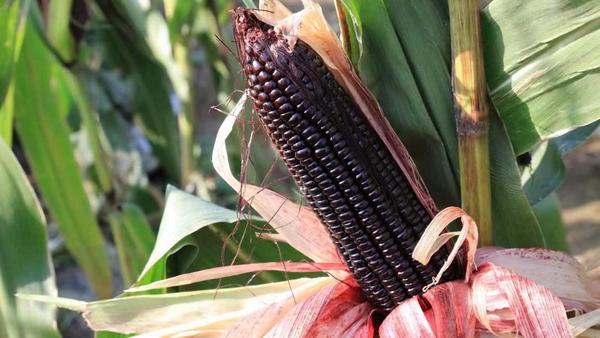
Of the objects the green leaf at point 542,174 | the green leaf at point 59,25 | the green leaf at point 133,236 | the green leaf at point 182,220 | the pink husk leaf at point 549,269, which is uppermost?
the green leaf at point 59,25

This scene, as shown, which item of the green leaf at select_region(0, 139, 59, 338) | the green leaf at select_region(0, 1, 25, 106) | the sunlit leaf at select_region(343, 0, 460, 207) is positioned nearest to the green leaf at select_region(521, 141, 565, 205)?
the sunlit leaf at select_region(343, 0, 460, 207)

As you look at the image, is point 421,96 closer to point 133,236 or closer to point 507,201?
point 507,201

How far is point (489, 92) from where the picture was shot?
1.85 ft

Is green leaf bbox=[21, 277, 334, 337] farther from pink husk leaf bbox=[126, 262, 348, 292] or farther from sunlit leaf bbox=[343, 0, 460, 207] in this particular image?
sunlit leaf bbox=[343, 0, 460, 207]

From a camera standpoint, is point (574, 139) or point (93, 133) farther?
point (93, 133)

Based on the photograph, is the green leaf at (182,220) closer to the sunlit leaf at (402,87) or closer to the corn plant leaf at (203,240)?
the corn plant leaf at (203,240)

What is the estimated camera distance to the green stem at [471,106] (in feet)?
1.72

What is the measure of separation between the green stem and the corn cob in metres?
0.04

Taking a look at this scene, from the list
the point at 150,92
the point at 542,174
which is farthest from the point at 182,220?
the point at 150,92

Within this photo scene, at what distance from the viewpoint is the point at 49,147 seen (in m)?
1.29

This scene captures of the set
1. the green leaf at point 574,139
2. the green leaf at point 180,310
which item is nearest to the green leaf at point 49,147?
the green leaf at point 180,310

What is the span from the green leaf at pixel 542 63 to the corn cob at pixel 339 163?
4.2 inches

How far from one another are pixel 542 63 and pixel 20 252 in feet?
1.98

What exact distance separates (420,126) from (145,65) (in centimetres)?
140
